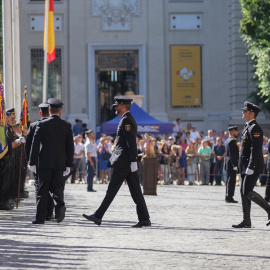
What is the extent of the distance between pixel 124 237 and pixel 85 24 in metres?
34.4

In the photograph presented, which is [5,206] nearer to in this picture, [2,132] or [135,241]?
[2,132]

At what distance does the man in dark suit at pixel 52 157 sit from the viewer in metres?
14.6

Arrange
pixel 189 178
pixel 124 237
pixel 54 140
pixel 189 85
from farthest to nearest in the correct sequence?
pixel 189 85 → pixel 189 178 → pixel 54 140 → pixel 124 237

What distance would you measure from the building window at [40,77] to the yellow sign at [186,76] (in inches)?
207

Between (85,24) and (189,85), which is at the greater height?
(85,24)

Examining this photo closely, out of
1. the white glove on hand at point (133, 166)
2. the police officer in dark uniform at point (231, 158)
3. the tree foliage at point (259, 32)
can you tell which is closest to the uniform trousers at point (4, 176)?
the white glove on hand at point (133, 166)

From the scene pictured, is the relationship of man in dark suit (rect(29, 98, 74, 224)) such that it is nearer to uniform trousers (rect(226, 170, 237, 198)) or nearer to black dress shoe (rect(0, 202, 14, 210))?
black dress shoe (rect(0, 202, 14, 210))

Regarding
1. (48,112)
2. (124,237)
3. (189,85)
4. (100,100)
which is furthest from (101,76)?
(124,237)

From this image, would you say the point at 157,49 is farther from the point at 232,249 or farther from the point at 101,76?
the point at 232,249

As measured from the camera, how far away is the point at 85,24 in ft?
152

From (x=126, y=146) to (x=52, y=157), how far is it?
114cm

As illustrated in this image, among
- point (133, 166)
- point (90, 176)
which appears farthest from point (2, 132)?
point (90, 176)

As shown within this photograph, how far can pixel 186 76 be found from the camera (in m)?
45.8

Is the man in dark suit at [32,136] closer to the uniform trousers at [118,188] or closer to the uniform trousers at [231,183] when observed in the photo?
the uniform trousers at [118,188]
